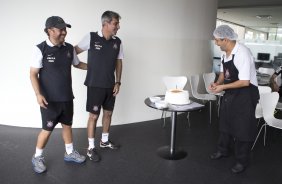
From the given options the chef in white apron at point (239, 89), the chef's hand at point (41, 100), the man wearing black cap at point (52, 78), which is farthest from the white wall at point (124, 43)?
the chef in white apron at point (239, 89)

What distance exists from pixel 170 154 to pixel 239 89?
118cm

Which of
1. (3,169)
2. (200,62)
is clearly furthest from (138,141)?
(200,62)

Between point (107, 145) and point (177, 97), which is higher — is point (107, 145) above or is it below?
below

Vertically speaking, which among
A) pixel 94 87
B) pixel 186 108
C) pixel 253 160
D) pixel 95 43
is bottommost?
pixel 253 160

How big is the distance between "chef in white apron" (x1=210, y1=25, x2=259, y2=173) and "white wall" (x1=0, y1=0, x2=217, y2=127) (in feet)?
5.73

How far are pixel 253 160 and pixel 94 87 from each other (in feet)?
7.05

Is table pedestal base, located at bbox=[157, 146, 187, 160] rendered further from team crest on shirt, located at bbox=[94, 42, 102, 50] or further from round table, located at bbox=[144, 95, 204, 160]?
team crest on shirt, located at bbox=[94, 42, 102, 50]

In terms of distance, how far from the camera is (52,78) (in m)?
2.52

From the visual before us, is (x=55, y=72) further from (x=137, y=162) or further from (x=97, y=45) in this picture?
(x=137, y=162)

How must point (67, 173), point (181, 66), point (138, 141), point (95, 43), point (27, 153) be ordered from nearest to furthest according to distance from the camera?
point (67, 173), point (95, 43), point (27, 153), point (138, 141), point (181, 66)

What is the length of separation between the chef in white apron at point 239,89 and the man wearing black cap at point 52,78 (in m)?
1.56

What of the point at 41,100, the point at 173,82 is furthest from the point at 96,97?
the point at 173,82

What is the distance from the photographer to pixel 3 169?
2.70 m

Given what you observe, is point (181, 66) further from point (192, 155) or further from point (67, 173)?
point (67, 173)
